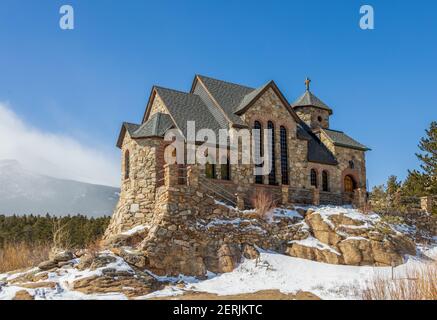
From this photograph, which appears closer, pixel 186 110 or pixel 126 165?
pixel 126 165

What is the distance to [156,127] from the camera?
97.9ft

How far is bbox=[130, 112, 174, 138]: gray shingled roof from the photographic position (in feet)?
96.8

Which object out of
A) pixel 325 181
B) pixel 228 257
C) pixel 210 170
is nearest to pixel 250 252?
pixel 228 257

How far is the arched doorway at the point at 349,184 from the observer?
3794 centimetres

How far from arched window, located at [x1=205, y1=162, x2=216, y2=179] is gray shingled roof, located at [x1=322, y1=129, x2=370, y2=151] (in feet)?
39.6

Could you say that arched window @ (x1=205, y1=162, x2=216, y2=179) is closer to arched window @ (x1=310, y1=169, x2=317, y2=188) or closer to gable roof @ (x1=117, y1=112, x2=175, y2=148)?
gable roof @ (x1=117, y1=112, x2=175, y2=148)

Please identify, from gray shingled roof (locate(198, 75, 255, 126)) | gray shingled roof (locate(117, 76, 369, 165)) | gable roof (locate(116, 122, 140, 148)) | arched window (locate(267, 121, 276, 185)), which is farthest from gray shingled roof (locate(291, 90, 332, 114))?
gable roof (locate(116, 122, 140, 148))

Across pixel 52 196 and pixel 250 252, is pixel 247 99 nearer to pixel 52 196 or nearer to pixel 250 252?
pixel 250 252

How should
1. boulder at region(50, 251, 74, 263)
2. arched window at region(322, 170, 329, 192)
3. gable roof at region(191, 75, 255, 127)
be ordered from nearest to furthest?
boulder at region(50, 251, 74, 263) < gable roof at region(191, 75, 255, 127) < arched window at region(322, 170, 329, 192)

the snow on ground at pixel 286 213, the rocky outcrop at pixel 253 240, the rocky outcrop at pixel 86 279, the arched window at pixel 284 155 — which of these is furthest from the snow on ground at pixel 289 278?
the arched window at pixel 284 155

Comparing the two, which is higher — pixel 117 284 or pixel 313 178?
pixel 313 178

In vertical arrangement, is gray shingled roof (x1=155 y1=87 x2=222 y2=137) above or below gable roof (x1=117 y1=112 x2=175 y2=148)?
above

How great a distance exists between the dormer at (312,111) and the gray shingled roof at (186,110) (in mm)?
11479

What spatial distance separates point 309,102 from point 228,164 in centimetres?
1485
